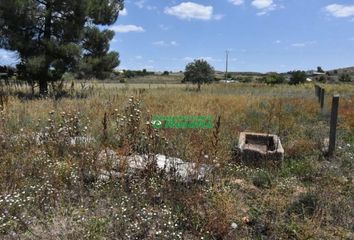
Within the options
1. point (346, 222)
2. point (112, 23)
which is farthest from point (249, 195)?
point (112, 23)

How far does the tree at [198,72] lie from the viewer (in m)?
38.7

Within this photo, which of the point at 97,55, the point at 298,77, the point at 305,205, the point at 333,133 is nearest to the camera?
the point at 305,205

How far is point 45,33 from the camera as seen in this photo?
18.7 m

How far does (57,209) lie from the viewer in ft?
11.4

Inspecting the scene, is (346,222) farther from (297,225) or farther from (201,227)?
(201,227)

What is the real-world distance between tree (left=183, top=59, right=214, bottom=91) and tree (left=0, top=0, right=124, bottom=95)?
20.1 meters

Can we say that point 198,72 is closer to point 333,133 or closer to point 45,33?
point 45,33

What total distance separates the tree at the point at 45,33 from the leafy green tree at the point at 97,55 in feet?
2.10

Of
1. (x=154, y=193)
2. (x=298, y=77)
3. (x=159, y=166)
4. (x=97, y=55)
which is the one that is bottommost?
(x=154, y=193)

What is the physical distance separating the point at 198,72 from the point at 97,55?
19529mm

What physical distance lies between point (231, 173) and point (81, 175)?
2.00m

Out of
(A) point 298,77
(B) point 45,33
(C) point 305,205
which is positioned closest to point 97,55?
(B) point 45,33

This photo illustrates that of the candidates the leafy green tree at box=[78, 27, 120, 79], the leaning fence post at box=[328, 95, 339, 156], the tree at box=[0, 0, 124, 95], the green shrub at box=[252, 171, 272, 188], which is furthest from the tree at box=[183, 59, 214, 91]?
the green shrub at box=[252, 171, 272, 188]

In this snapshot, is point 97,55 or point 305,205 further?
point 97,55
